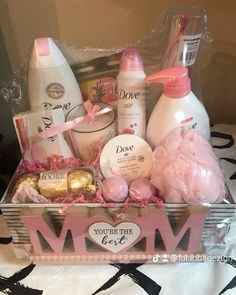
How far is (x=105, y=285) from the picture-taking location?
0.48 meters

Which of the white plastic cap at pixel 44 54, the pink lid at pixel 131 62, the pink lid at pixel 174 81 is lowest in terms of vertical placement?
the pink lid at pixel 174 81

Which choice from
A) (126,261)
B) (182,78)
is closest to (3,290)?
(126,261)

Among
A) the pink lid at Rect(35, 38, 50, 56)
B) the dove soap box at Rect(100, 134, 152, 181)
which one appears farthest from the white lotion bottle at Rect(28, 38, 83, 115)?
the dove soap box at Rect(100, 134, 152, 181)

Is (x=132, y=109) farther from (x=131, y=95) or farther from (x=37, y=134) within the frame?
(x=37, y=134)

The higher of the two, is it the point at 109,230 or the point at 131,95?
the point at 131,95

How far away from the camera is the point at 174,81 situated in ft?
1.62

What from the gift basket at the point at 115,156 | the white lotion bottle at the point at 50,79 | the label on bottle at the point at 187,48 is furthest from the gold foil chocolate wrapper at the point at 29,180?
the label on bottle at the point at 187,48

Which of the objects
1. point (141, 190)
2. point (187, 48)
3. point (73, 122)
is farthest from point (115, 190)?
point (187, 48)

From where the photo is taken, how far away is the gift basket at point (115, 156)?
1.50ft

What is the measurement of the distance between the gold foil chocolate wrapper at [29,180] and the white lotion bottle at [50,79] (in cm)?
11

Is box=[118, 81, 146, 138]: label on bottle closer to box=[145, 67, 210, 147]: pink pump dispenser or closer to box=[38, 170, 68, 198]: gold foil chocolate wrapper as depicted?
box=[145, 67, 210, 147]: pink pump dispenser

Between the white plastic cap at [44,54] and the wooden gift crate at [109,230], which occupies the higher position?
the white plastic cap at [44,54]

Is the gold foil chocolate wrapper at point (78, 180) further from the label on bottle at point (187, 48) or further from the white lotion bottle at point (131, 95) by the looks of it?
the label on bottle at point (187, 48)

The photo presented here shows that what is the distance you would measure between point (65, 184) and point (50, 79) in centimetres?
16
